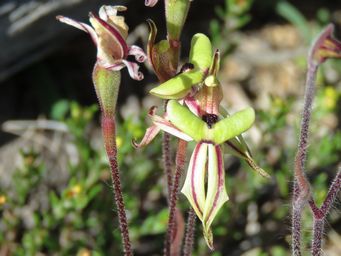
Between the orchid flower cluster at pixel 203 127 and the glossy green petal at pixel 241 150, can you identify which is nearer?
the orchid flower cluster at pixel 203 127

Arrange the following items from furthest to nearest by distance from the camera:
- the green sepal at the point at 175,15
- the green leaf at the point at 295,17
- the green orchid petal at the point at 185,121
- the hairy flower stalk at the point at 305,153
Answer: the green leaf at the point at 295,17, the green sepal at the point at 175,15, the green orchid petal at the point at 185,121, the hairy flower stalk at the point at 305,153

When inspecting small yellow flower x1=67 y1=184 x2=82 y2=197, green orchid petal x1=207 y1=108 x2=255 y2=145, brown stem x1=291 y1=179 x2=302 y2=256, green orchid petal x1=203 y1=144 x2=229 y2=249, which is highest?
green orchid petal x1=207 y1=108 x2=255 y2=145

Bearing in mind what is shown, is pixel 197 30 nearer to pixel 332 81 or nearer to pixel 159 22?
pixel 159 22

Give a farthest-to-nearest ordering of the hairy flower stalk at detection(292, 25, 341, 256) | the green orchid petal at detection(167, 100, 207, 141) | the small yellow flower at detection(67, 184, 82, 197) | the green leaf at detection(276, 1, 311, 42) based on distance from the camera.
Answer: the green leaf at detection(276, 1, 311, 42) < the small yellow flower at detection(67, 184, 82, 197) < the green orchid petal at detection(167, 100, 207, 141) < the hairy flower stalk at detection(292, 25, 341, 256)

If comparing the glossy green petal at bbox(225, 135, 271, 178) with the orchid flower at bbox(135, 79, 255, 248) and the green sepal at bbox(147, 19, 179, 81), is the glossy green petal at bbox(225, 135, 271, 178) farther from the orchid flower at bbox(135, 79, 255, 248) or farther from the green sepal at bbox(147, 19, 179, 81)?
the green sepal at bbox(147, 19, 179, 81)

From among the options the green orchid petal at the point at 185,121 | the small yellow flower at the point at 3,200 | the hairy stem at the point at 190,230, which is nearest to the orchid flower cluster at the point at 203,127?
the green orchid petal at the point at 185,121

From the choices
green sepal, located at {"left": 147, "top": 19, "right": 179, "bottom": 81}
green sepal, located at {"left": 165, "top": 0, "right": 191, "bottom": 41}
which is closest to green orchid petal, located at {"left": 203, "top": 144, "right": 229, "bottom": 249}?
green sepal, located at {"left": 147, "top": 19, "right": 179, "bottom": 81}

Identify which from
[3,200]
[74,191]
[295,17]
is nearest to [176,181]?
[74,191]

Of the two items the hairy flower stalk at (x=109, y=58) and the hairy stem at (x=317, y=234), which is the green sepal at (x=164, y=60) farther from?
the hairy stem at (x=317, y=234)
